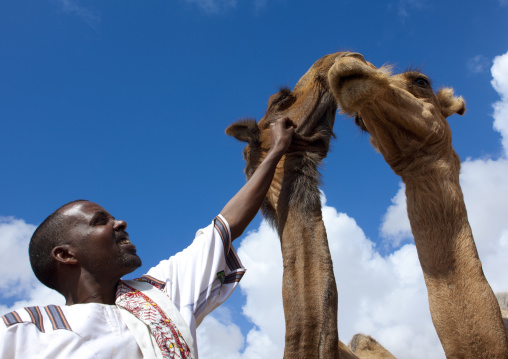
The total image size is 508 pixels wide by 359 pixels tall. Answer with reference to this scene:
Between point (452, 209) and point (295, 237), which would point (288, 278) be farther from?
point (452, 209)

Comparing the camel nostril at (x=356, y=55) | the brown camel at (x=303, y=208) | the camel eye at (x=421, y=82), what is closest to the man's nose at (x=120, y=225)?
the brown camel at (x=303, y=208)

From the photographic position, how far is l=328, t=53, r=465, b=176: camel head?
379cm

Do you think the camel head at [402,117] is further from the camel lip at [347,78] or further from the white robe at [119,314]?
the white robe at [119,314]

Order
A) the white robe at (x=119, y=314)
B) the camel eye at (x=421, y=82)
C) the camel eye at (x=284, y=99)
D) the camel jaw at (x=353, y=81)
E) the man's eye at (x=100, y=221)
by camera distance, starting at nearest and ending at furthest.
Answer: the white robe at (x=119, y=314)
the man's eye at (x=100, y=221)
the camel jaw at (x=353, y=81)
the camel eye at (x=284, y=99)
the camel eye at (x=421, y=82)

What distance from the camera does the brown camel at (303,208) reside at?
10.2 feet

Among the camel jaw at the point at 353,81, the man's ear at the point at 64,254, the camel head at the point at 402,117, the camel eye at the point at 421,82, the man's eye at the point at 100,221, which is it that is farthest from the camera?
the camel eye at the point at 421,82

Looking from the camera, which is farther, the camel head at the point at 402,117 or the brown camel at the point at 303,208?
the camel head at the point at 402,117

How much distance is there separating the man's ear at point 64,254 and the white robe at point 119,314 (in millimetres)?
315

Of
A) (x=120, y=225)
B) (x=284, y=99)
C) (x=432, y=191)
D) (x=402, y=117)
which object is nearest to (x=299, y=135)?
(x=284, y=99)

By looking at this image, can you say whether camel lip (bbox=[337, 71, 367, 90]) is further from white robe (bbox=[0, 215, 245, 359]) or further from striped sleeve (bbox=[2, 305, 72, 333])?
striped sleeve (bbox=[2, 305, 72, 333])

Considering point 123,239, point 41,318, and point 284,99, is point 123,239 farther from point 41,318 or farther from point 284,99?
point 284,99

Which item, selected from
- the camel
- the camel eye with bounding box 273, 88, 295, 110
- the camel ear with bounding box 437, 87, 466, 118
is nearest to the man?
the camel

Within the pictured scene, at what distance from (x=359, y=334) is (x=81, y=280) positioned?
15.5ft

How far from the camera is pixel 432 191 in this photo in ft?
13.7
